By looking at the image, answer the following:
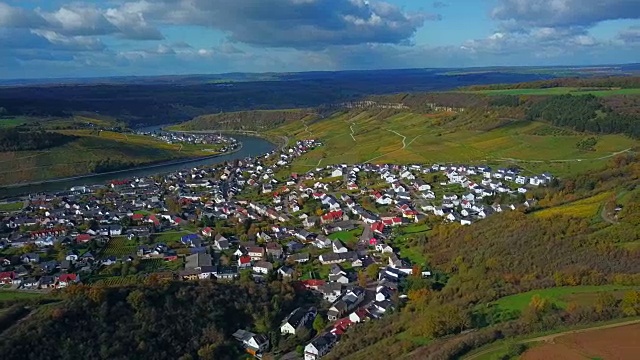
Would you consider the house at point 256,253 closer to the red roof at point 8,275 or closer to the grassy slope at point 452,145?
the red roof at point 8,275

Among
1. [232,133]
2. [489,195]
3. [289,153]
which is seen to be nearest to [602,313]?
[489,195]

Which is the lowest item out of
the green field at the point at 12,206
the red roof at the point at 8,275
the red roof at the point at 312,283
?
the green field at the point at 12,206

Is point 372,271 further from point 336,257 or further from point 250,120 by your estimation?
point 250,120

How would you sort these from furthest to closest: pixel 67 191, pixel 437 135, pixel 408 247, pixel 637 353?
pixel 437 135
pixel 67 191
pixel 408 247
pixel 637 353

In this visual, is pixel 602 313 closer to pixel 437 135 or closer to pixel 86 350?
pixel 86 350

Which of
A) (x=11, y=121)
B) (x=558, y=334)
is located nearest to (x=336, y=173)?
(x=558, y=334)

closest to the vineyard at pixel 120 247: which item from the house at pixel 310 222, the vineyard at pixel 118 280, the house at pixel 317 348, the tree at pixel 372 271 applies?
the vineyard at pixel 118 280

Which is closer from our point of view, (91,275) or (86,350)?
(86,350)
